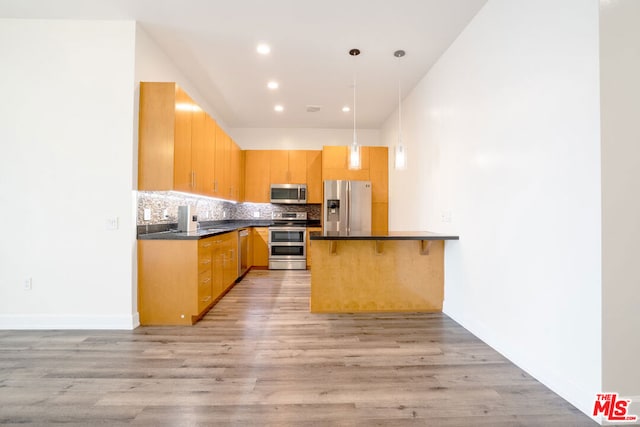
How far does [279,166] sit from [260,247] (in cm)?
176

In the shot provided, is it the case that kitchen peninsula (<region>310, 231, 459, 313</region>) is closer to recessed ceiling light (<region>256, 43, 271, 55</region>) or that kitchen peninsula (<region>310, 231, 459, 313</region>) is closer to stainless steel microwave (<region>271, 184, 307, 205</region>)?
recessed ceiling light (<region>256, 43, 271, 55</region>)

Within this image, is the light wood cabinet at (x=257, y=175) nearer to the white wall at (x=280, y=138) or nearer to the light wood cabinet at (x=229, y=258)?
the white wall at (x=280, y=138)

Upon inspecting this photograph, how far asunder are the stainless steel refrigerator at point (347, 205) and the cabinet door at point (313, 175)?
648 mm

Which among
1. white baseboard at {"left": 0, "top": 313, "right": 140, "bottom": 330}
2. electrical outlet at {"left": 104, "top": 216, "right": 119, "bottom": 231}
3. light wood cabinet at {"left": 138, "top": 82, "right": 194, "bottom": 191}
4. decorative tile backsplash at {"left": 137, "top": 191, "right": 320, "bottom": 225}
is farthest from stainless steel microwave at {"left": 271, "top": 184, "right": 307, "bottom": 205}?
white baseboard at {"left": 0, "top": 313, "right": 140, "bottom": 330}

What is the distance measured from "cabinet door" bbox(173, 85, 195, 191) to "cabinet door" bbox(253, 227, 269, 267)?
2531mm

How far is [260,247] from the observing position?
5645mm

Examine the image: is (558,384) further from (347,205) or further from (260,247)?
(260,247)

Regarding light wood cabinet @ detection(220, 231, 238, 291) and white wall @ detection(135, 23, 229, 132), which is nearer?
white wall @ detection(135, 23, 229, 132)

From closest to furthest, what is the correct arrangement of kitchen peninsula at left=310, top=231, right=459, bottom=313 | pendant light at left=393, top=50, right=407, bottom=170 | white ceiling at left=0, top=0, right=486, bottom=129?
white ceiling at left=0, top=0, right=486, bottom=129, pendant light at left=393, top=50, right=407, bottom=170, kitchen peninsula at left=310, top=231, right=459, bottom=313

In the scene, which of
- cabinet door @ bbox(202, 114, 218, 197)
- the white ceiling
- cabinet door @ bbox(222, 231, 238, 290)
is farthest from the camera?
cabinet door @ bbox(222, 231, 238, 290)

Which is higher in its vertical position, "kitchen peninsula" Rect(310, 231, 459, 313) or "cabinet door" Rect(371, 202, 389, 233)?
"cabinet door" Rect(371, 202, 389, 233)

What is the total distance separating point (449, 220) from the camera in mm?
3068

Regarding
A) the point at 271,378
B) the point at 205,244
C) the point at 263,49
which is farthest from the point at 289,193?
the point at 271,378

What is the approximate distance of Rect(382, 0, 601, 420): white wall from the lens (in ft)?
5.16
